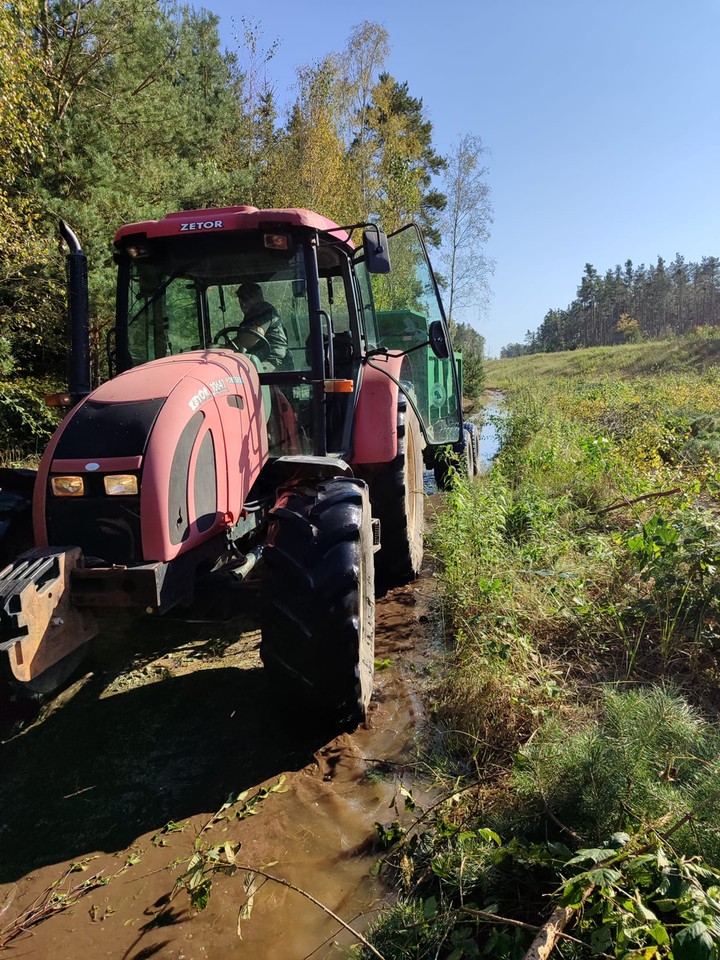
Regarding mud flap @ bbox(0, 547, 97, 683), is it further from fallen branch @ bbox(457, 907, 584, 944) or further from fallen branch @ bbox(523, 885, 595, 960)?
fallen branch @ bbox(523, 885, 595, 960)

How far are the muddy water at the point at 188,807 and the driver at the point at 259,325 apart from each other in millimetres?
1678

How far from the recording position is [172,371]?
296 cm

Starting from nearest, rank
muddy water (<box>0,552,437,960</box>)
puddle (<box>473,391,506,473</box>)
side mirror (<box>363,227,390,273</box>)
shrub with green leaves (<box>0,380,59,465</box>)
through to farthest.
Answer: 1. muddy water (<box>0,552,437,960</box>)
2. side mirror (<box>363,227,390,273</box>)
3. shrub with green leaves (<box>0,380,59,465</box>)
4. puddle (<box>473,391,506,473</box>)

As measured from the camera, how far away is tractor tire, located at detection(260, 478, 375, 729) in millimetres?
2656

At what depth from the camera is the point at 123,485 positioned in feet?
8.21

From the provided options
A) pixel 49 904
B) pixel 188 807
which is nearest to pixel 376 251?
pixel 188 807

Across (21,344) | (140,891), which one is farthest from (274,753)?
(21,344)

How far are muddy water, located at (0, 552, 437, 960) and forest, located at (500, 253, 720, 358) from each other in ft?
233

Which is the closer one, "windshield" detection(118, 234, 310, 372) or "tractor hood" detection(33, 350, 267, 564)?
"tractor hood" detection(33, 350, 267, 564)

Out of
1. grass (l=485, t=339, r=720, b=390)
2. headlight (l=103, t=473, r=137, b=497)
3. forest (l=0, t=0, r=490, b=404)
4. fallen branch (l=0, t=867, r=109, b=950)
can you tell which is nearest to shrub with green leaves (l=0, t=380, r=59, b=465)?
forest (l=0, t=0, r=490, b=404)

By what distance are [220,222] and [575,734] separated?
303 centimetres

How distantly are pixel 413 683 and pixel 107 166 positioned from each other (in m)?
9.68

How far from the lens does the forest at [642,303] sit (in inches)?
2945

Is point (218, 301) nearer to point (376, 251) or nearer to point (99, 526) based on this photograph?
point (376, 251)
